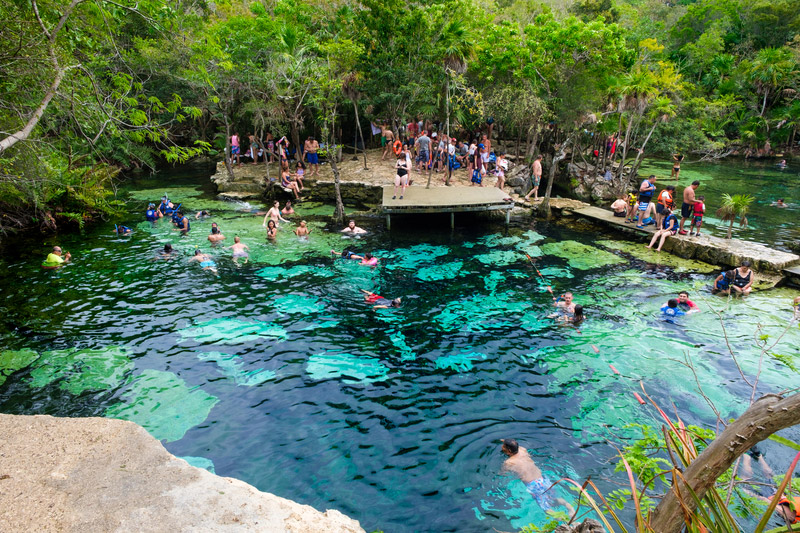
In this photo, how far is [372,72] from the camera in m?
21.5

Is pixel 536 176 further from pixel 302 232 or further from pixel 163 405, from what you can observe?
pixel 163 405

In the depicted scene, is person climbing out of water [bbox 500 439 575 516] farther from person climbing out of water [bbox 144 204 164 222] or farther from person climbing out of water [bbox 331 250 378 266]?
person climbing out of water [bbox 144 204 164 222]

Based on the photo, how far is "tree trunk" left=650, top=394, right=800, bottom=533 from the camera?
239cm

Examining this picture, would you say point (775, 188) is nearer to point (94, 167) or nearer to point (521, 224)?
point (521, 224)

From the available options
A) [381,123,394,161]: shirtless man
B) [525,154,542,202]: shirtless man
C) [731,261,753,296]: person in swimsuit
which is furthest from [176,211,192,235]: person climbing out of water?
[731,261,753,296]: person in swimsuit

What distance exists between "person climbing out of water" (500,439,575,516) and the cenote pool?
7.1 inches

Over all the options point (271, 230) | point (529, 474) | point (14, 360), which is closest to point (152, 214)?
point (271, 230)

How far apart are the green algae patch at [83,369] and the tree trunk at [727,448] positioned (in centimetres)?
949

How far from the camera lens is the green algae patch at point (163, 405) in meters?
7.70

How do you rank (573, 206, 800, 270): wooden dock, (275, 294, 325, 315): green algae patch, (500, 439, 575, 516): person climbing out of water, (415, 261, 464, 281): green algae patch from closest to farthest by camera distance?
1. (500, 439, 575, 516): person climbing out of water
2. (275, 294, 325, 315): green algae patch
3. (573, 206, 800, 270): wooden dock
4. (415, 261, 464, 281): green algae patch

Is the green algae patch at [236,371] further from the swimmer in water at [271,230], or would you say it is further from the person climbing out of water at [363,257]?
the swimmer in water at [271,230]

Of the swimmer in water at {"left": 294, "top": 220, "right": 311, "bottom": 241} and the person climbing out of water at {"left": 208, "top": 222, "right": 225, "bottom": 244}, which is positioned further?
the swimmer in water at {"left": 294, "top": 220, "right": 311, "bottom": 241}

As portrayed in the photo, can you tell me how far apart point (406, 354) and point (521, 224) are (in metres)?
12.4

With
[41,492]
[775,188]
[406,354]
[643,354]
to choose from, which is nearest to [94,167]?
[406,354]
